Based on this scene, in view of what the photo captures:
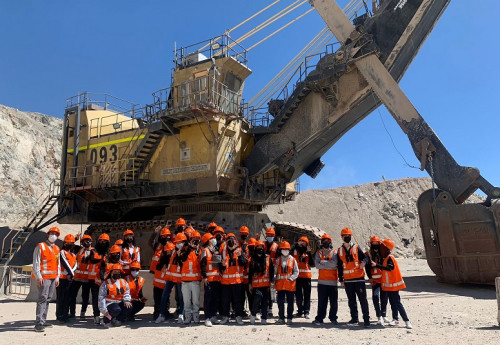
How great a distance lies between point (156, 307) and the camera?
28.3 feet

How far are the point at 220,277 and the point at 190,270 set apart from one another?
0.63 meters

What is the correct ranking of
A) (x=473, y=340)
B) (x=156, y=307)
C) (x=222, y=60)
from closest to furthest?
(x=473, y=340)
(x=156, y=307)
(x=222, y=60)

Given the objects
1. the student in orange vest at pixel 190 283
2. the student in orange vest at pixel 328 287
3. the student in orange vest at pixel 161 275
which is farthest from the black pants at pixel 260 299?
the student in orange vest at pixel 161 275

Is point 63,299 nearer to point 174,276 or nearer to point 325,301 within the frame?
point 174,276

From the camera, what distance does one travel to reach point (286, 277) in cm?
806

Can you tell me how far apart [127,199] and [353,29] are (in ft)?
35.5

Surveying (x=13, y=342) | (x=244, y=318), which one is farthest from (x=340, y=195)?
(x=13, y=342)

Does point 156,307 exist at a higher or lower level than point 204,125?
lower

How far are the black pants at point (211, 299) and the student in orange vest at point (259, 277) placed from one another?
0.72m

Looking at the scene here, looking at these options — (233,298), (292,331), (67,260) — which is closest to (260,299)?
(233,298)

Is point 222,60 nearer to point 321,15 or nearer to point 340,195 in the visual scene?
point 321,15

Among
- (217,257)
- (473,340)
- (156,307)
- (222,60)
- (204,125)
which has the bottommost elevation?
(473,340)

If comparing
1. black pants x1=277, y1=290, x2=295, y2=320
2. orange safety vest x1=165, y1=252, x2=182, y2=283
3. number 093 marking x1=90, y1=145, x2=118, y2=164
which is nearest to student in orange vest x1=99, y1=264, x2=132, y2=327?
orange safety vest x1=165, y1=252, x2=182, y2=283

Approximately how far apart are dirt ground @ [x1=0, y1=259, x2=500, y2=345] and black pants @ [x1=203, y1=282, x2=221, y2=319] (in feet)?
1.43
